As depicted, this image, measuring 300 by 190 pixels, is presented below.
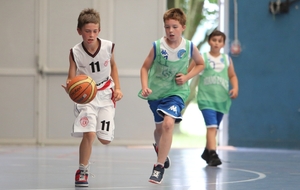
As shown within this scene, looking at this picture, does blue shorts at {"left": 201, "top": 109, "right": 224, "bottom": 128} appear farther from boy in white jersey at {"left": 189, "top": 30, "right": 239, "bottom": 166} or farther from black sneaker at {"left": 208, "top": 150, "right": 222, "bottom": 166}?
black sneaker at {"left": 208, "top": 150, "right": 222, "bottom": 166}

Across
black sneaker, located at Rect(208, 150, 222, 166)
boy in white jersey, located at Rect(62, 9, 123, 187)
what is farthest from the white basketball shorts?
black sneaker, located at Rect(208, 150, 222, 166)

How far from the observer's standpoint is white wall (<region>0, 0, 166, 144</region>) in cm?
980

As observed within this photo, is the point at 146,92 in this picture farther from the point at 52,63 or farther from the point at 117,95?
the point at 52,63

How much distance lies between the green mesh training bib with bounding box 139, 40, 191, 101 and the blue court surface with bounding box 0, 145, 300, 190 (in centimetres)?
65

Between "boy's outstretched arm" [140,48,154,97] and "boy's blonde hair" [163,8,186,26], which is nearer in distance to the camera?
"boy's outstretched arm" [140,48,154,97]

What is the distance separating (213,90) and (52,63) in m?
3.62

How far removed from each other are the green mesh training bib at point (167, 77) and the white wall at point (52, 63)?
4464 millimetres

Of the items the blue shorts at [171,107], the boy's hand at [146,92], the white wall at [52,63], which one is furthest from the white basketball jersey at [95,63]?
the white wall at [52,63]

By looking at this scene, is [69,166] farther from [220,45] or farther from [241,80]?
[241,80]

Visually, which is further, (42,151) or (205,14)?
(205,14)

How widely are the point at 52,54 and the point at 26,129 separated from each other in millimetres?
1127

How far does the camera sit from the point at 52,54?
32.2ft

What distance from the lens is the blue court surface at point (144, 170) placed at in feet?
15.6

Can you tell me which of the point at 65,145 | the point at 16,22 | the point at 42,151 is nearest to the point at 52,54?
the point at 16,22
